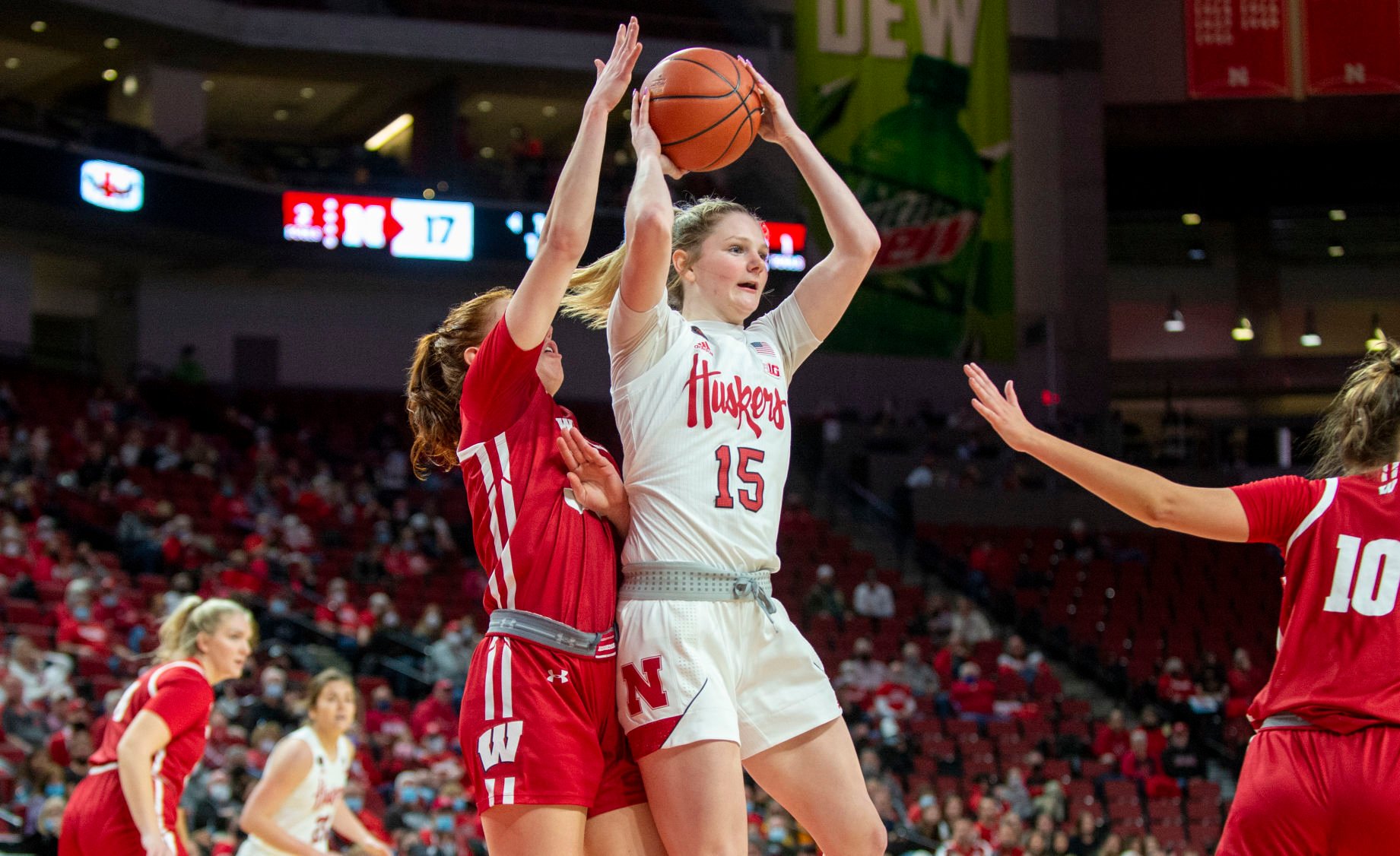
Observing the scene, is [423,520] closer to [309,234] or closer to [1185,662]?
[309,234]

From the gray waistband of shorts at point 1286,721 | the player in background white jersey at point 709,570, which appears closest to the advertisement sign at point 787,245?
the player in background white jersey at point 709,570

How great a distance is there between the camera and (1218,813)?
13008 mm

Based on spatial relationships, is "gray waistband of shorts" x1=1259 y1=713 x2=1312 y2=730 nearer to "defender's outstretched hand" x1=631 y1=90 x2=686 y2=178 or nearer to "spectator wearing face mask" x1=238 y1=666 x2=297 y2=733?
"defender's outstretched hand" x1=631 y1=90 x2=686 y2=178

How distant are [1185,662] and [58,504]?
40.4 feet

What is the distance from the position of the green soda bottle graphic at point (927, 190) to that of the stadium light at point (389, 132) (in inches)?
327

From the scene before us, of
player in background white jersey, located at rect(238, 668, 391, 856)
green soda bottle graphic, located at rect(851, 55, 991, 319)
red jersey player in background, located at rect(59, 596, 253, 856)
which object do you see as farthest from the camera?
green soda bottle graphic, located at rect(851, 55, 991, 319)

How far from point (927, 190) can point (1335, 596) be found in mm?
19917

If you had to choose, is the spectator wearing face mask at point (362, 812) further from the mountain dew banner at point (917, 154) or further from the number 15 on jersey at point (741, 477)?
the mountain dew banner at point (917, 154)

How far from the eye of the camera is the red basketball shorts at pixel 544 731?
314cm

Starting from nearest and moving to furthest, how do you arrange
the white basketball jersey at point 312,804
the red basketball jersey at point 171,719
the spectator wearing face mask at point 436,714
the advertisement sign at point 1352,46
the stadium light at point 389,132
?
1. the red basketball jersey at point 171,719
2. the white basketball jersey at point 312,804
3. the spectator wearing face mask at point 436,714
4. the advertisement sign at point 1352,46
5. the stadium light at point 389,132

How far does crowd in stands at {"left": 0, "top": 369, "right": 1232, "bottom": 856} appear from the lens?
1000 cm

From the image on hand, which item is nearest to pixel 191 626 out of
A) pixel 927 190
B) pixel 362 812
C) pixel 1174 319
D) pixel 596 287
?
pixel 596 287

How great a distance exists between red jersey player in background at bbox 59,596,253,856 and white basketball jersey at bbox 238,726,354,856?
1.61ft

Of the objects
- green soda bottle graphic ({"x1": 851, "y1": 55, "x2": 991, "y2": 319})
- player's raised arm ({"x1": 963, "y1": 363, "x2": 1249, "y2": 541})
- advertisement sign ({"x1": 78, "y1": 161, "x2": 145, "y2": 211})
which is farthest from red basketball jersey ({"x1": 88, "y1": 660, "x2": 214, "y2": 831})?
green soda bottle graphic ({"x1": 851, "y1": 55, "x2": 991, "y2": 319})
